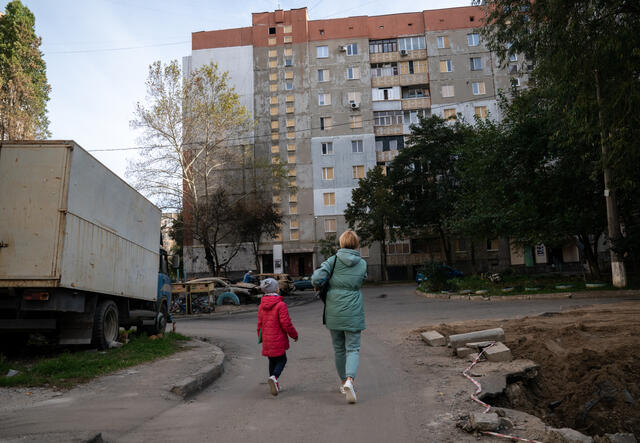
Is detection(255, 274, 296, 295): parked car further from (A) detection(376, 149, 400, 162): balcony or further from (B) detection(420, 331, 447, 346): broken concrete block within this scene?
(A) detection(376, 149, 400, 162): balcony

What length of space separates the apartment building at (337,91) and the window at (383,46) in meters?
0.11

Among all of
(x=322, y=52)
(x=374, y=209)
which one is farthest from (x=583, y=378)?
(x=322, y=52)

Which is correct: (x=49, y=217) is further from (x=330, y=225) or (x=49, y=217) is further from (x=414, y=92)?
(x=414, y=92)

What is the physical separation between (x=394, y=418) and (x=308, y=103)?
51.1m

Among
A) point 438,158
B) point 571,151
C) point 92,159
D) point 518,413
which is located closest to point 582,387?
point 518,413

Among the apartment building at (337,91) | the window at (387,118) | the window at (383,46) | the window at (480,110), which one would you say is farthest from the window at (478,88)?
the window at (383,46)

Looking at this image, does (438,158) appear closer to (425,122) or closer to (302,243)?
(425,122)

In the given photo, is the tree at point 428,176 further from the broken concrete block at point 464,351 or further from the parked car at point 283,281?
the broken concrete block at point 464,351

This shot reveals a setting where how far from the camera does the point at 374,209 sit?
143 feet

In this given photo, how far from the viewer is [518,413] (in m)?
4.60

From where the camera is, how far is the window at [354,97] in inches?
2084

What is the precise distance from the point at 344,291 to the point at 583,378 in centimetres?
332

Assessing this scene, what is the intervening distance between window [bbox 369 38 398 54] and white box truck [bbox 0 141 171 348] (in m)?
49.0

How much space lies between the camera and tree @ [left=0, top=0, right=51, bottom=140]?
98.7 ft
